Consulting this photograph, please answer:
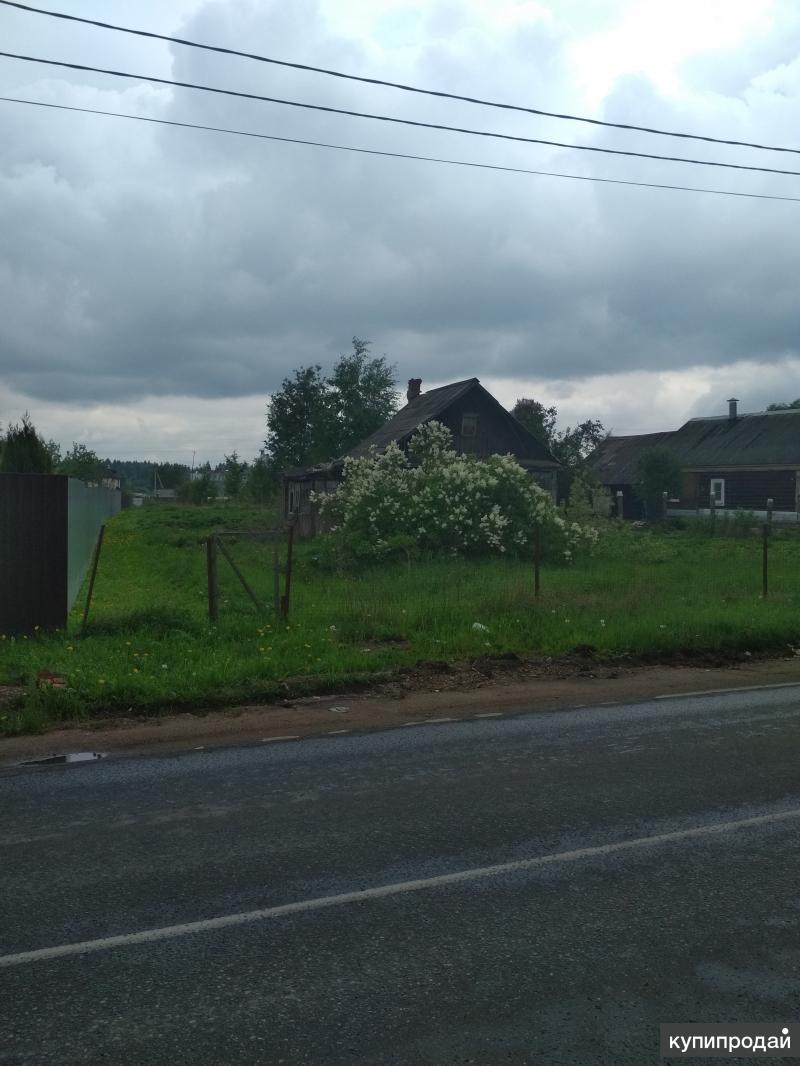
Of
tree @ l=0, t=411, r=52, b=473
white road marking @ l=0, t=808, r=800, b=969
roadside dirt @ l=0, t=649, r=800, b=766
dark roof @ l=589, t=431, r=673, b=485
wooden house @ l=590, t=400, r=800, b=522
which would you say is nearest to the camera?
white road marking @ l=0, t=808, r=800, b=969

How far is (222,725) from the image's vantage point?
9.00 meters

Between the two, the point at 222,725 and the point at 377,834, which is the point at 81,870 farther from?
the point at 222,725

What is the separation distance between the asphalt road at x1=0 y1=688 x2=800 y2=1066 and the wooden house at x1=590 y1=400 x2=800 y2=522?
44.5m

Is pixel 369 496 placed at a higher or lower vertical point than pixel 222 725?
higher

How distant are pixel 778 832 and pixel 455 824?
187 centimetres

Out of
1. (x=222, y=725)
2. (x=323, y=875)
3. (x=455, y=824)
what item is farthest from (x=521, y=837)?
(x=222, y=725)

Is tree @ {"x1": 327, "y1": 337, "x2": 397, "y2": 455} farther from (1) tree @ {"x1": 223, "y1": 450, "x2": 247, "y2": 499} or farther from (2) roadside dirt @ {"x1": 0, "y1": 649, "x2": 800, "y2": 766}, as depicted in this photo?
(2) roadside dirt @ {"x1": 0, "y1": 649, "x2": 800, "y2": 766}

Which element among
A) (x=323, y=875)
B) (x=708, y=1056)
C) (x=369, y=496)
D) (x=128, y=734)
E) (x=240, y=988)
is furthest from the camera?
(x=369, y=496)

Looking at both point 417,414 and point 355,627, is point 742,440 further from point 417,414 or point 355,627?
point 355,627

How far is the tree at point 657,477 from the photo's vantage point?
52750mm

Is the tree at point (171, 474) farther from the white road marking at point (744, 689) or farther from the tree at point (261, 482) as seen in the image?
the white road marking at point (744, 689)

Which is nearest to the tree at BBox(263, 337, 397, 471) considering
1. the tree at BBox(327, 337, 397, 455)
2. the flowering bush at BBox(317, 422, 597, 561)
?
the tree at BBox(327, 337, 397, 455)

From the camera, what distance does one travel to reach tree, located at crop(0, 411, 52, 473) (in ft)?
72.5

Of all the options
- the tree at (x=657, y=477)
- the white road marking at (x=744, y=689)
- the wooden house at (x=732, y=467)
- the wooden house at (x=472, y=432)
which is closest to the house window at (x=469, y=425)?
the wooden house at (x=472, y=432)
